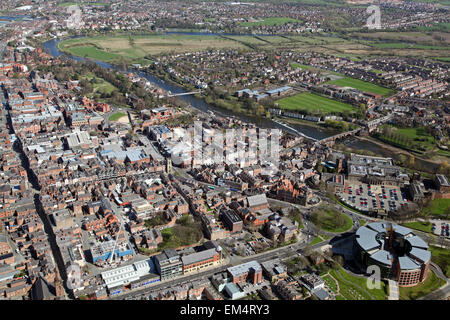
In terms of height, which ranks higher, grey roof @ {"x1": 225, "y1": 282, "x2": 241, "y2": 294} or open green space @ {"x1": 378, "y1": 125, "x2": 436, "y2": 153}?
Result: open green space @ {"x1": 378, "y1": 125, "x2": 436, "y2": 153}

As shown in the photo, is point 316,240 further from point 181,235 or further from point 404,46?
point 404,46

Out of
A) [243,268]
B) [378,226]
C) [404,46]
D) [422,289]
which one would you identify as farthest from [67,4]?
[422,289]

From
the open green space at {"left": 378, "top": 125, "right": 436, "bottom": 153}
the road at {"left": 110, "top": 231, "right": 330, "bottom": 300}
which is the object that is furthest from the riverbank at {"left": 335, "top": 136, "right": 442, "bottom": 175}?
the road at {"left": 110, "top": 231, "right": 330, "bottom": 300}

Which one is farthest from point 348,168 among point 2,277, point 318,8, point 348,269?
point 318,8

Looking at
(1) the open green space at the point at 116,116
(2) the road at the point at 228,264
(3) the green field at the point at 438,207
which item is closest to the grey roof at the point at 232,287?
(2) the road at the point at 228,264

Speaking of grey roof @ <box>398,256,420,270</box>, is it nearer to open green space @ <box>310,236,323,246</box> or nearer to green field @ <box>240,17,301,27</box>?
open green space @ <box>310,236,323,246</box>

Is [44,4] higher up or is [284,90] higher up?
[44,4]

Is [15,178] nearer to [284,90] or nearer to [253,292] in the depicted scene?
[253,292]

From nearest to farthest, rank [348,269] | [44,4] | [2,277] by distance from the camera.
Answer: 1. [2,277]
2. [348,269]
3. [44,4]
